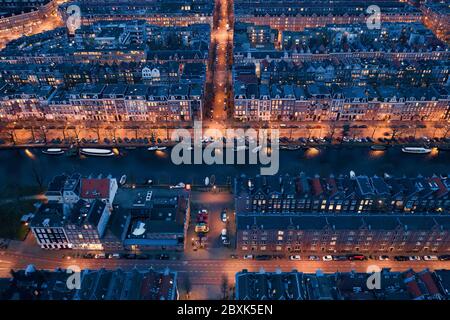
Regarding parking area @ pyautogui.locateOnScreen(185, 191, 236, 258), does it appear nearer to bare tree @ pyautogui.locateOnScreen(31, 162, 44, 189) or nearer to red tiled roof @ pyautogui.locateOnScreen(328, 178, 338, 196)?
red tiled roof @ pyautogui.locateOnScreen(328, 178, 338, 196)

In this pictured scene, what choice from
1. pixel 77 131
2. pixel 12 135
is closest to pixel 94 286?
pixel 77 131

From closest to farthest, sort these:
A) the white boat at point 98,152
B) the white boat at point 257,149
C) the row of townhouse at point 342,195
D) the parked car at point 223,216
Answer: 1. the row of townhouse at point 342,195
2. the parked car at point 223,216
3. the white boat at point 98,152
4. the white boat at point 257,149

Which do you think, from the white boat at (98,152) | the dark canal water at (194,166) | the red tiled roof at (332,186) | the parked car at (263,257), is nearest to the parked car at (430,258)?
the red tiled roof at (332,186)

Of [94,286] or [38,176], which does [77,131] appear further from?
[94,286]

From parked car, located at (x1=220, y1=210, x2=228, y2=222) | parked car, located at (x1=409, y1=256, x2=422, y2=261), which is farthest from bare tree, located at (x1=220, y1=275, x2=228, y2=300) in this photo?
parked car, located at (x1=409, y1=256, x2=422, y2=261)

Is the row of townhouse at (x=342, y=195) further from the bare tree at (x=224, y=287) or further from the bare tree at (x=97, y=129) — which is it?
the bare tree at (x=97, y=129)

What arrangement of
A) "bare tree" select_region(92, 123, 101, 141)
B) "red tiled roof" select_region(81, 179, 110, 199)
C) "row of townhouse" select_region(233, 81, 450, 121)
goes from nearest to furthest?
"red tiled roof" select_region(81, 179, 110, 199), "bare tree" select_region(92, 123, 101, 141), "row of townhouse" select_region(233, 81, 450, 121)
